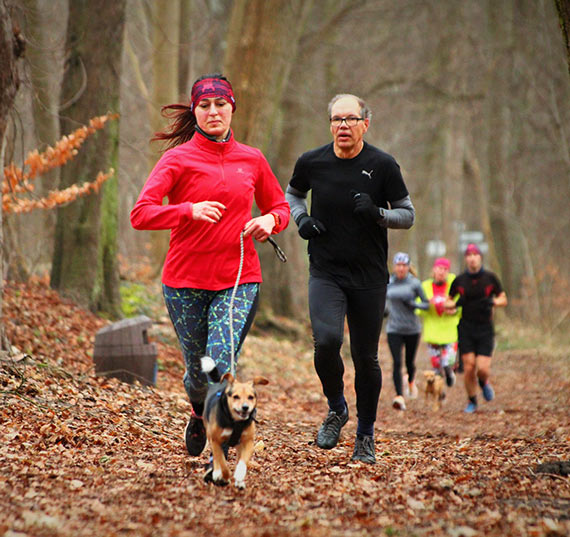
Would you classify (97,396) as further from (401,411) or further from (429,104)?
(429,104)

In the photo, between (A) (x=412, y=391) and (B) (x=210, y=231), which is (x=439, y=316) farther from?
(B) (x=210, y=231)

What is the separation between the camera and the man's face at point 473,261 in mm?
11156

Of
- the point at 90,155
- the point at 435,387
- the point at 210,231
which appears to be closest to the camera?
the point at 210,231

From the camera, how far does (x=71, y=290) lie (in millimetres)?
12359

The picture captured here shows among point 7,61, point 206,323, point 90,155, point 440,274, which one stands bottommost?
point 206,323

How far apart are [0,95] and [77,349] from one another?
386 centimetres

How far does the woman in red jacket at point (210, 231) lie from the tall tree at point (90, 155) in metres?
7.34

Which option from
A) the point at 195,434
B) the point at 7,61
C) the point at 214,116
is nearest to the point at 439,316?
the point at 195,434

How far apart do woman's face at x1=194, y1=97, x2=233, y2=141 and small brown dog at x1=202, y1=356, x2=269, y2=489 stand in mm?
1562

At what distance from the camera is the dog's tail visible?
4.89 m

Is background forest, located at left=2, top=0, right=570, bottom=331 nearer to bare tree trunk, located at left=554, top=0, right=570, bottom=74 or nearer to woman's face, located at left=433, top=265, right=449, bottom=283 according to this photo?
bare tree trunk, located at left=554, top=0, right=570, bottom=74

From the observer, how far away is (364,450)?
612cm

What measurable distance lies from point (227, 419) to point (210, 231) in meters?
1.29

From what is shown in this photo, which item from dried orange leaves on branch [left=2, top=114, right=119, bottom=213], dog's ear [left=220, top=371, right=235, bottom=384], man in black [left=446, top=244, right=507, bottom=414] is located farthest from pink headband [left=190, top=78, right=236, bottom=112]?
man in black [left=446, top=244, right=507, bottom=414]
